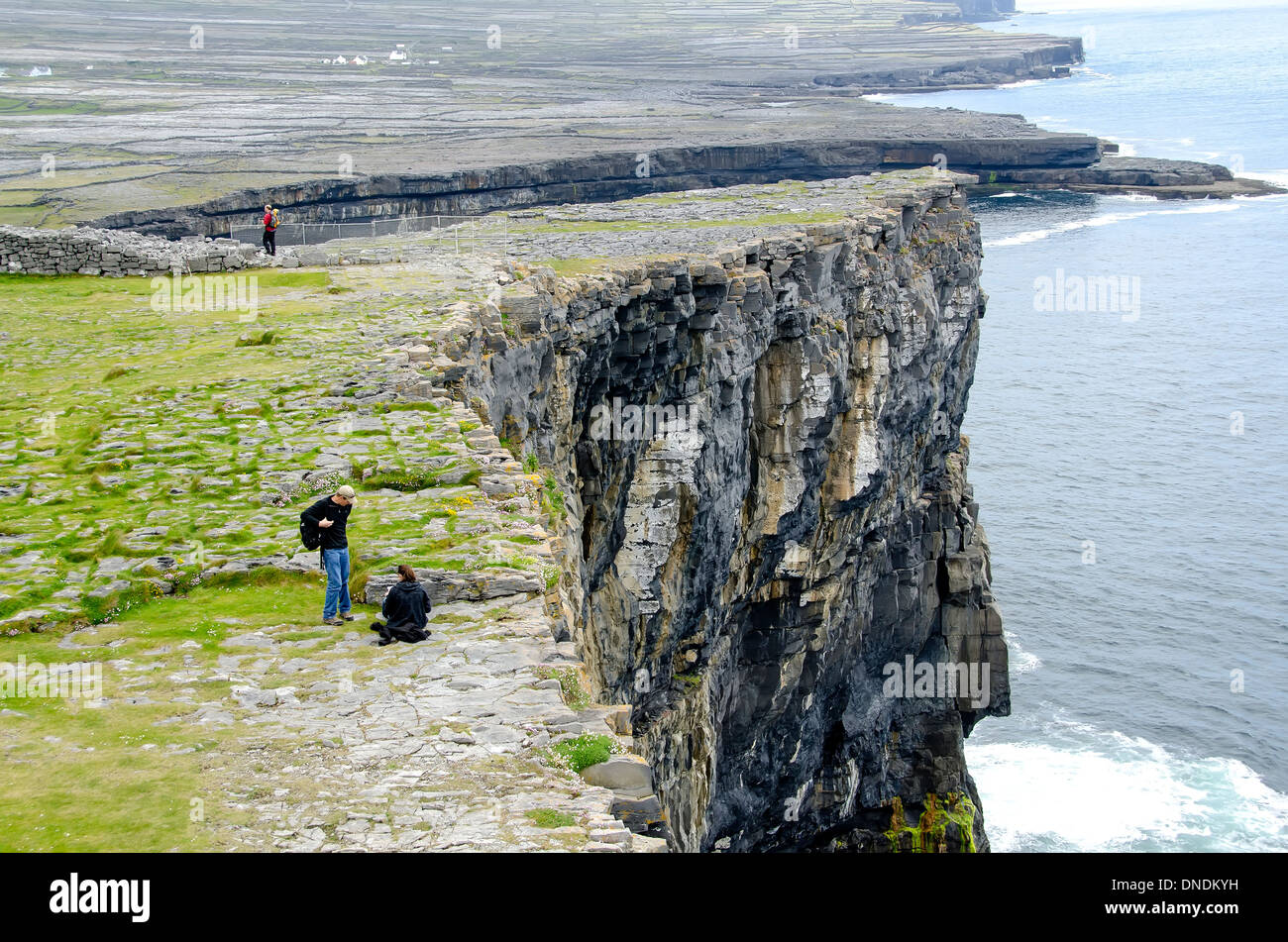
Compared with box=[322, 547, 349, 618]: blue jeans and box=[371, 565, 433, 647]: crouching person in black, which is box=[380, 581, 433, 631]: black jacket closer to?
box=[371, 565, 433, 647]: crouching person in black

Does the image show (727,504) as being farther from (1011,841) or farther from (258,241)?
(1011,841)

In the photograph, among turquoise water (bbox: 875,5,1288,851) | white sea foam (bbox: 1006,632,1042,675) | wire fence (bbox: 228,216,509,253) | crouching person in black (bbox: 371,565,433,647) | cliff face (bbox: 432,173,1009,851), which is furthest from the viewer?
white sea foam (bbox: 1006,632,1042,675)

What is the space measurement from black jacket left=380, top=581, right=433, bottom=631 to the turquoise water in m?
43.0

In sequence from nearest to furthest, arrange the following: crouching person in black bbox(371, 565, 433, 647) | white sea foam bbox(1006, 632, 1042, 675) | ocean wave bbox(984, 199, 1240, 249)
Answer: crouching person in black bbox(371, 565, 433, 647) → white sea foam bbox(1006, 632, 1042, 675) → ocean wave bbox(984, 199, 1240, 249)

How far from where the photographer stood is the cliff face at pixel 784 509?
3131 cm

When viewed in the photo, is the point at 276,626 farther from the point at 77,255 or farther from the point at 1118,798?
the point at 1118,798

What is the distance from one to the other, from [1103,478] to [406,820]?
232 feet

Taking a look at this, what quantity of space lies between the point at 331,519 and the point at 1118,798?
151 ft

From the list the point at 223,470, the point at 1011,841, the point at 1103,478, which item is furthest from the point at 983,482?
the point at 223,470

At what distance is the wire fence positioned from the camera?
42.5 m

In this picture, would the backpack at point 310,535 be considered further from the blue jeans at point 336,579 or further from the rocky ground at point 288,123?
the rocky ground at point 288,123

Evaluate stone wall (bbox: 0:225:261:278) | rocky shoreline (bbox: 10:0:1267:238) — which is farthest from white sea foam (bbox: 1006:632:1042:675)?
stone wall (bbox: 0:225:261:278)

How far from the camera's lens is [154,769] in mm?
11555

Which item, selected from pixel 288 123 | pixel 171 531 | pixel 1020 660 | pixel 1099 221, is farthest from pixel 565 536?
pixel 1099 221
